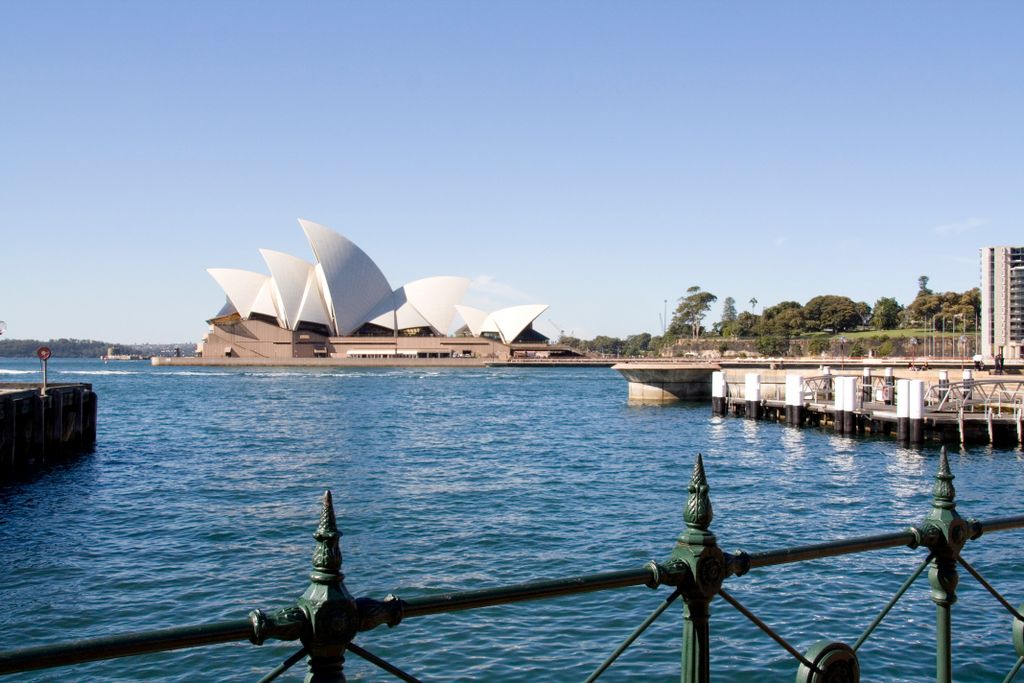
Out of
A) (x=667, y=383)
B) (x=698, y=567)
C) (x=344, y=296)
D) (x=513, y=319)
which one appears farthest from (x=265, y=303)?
(x=698, y=567)

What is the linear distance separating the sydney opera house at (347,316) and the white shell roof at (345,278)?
12cm

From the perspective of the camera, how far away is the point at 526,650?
7836mm

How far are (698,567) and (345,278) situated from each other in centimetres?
10240

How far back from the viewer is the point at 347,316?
108 metres

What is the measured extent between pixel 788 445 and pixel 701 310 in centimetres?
13014

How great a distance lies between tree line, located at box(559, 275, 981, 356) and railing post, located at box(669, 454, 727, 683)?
120 m

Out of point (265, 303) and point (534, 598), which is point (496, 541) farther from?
point (265, 303)

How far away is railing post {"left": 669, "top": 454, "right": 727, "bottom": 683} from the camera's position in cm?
251

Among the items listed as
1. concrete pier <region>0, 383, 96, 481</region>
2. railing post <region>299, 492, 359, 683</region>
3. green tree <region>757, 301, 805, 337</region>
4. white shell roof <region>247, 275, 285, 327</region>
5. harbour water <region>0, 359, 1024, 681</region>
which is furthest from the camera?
green tree <region>757, 301, 805, 337</region>

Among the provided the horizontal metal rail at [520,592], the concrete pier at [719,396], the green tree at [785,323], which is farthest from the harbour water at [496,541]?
the green tree at [785,323]

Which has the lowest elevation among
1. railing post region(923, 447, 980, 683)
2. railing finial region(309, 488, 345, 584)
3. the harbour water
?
the harbour water

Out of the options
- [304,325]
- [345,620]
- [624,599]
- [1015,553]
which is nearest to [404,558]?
[624,599]

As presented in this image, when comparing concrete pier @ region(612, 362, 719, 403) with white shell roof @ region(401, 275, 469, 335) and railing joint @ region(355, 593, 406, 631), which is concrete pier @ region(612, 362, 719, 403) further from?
white shell roof @ region(401, 275, 469, 335)

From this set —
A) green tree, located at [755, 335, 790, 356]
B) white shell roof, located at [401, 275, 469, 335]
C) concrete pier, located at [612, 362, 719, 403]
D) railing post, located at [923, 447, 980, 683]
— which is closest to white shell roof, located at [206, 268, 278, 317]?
white shell roof, located at [401, 275, 469, 335]
